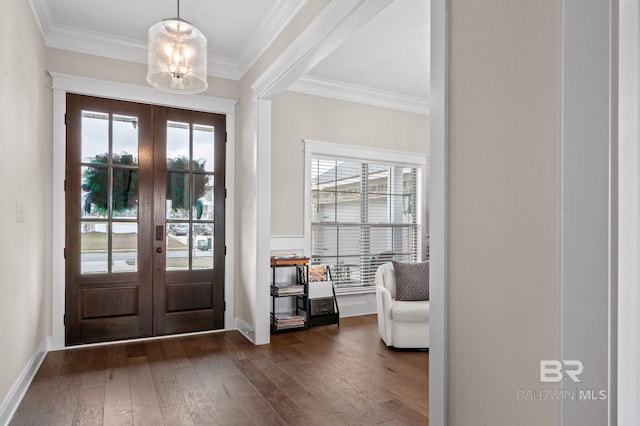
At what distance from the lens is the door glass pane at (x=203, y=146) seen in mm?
4320

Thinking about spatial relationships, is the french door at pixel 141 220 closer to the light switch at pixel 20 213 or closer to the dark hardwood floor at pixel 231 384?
the dark hardwood floor at pixel 231 384

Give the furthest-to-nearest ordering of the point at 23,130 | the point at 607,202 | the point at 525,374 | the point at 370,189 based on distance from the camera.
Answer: the point at 370,189 < the point at 23,130 < the point at 525,374 < the point at 607,202

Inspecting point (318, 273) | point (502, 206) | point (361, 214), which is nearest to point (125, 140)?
point (318, 273)

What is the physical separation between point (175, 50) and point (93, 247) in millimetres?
2240

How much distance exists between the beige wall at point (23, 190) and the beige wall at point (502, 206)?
8.21 ft

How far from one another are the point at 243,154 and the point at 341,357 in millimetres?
2349

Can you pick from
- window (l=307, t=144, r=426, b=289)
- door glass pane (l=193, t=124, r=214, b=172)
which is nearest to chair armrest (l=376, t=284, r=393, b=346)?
window (l=307, t=144, r=426, b=289)

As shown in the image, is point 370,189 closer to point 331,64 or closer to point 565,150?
point 331,64

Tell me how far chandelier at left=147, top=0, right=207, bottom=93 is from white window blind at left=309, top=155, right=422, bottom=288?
236 centimetres

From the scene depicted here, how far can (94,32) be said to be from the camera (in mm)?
3756

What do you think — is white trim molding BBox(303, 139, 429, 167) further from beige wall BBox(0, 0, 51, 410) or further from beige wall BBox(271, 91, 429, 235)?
beige wall BBox(0, 0, 51, 410)

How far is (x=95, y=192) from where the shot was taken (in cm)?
388

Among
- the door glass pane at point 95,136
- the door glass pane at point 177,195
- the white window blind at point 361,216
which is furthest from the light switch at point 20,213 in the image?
the white window blind at point 361,216

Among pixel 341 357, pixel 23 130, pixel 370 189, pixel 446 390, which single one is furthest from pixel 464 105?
pixel 370 189
